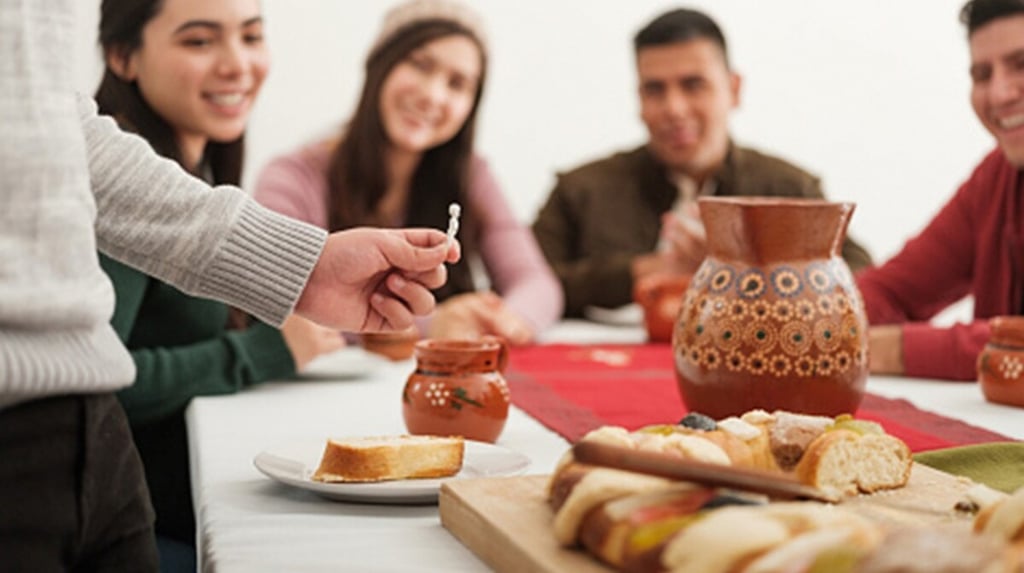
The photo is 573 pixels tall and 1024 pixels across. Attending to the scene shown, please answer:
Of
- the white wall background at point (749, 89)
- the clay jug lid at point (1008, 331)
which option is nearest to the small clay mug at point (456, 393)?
the clay jug lid at point (1008, 331)

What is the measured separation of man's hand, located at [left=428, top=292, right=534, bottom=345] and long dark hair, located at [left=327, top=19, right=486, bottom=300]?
51 centimetres

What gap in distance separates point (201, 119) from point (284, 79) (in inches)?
81.6

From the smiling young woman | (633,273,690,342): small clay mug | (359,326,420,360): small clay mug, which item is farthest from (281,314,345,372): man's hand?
(633,273,690,342): small clay mug

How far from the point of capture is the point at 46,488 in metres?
0.79

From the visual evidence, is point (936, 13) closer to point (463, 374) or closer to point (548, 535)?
point (463, 374)

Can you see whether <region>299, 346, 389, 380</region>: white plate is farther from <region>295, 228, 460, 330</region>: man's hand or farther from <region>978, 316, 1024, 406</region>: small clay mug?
<region>978, 316, 1024, 406</region>: small clay mug

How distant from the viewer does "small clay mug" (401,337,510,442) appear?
1.26m

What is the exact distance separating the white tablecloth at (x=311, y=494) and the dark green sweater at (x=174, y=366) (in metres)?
0.04

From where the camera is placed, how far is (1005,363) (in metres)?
1.56

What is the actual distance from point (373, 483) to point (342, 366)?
2.80 feet

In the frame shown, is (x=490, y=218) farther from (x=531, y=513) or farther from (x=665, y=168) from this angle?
(x=531, y=513)

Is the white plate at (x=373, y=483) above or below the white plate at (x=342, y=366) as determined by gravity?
above

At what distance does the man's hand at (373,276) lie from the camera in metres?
1.12

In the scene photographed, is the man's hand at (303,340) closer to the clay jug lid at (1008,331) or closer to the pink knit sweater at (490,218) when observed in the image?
the pink knit sweater at (490,218)
